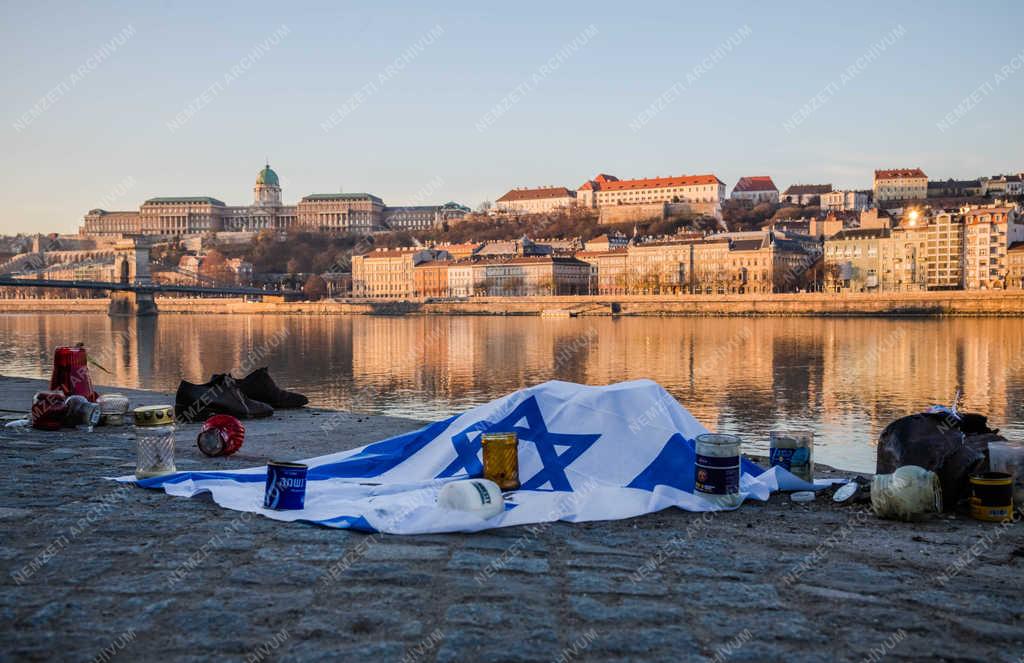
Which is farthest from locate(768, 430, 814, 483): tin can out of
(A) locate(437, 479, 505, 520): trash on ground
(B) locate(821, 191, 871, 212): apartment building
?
(B) locate(821, 191, 871, 212): apartment building

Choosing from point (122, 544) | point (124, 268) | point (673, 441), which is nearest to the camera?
point (122, 544)

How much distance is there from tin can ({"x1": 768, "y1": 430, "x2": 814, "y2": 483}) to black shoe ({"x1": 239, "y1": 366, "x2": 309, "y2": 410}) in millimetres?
6430

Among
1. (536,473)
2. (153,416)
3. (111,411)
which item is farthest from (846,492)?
(111,411)

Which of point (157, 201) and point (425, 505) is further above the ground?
point (157, 201)

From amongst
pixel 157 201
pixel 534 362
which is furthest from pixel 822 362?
pixel 157 201

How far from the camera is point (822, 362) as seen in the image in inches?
949

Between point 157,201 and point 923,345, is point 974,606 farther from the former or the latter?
point 157,201

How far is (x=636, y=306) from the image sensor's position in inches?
2694

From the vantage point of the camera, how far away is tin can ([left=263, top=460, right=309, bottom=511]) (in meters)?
4.55

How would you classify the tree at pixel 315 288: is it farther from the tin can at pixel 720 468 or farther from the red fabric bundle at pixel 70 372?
the tin can at pixel 720 468

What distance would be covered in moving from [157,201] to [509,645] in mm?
155008

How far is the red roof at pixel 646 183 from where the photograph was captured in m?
112

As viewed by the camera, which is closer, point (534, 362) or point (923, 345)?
point (534, 362)

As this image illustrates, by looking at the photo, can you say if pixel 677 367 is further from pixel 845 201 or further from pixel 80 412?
pixel 845 201
